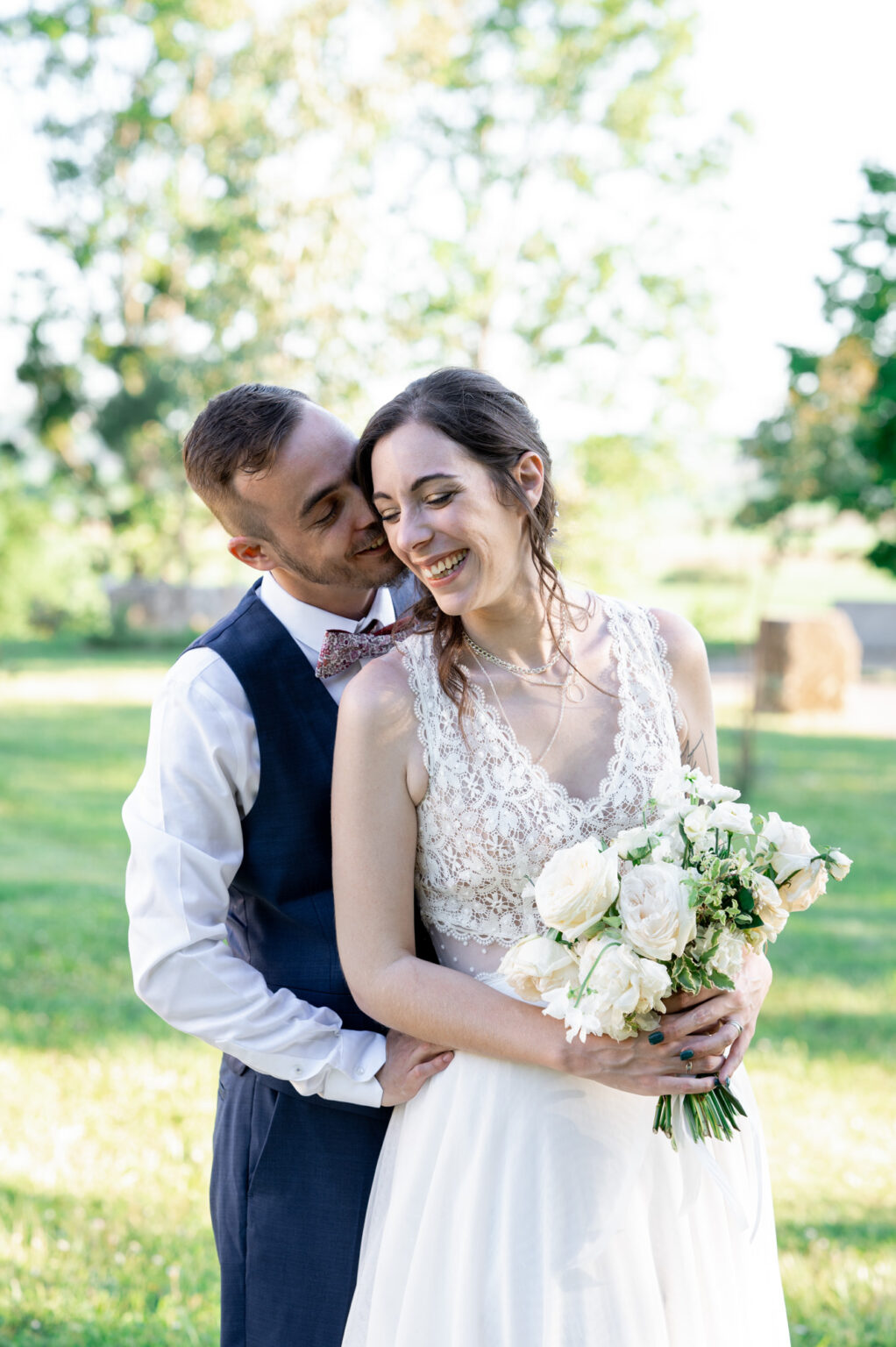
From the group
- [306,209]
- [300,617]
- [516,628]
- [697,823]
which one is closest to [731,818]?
[697,823]

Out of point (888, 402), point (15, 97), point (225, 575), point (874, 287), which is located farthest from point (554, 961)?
point (225, 575)

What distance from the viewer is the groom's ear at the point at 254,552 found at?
8.54 ft

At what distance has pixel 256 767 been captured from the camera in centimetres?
242

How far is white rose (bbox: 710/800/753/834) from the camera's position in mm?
2051

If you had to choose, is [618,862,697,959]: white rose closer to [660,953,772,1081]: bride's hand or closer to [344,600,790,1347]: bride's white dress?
[660,953,772,1081]: bride's hand

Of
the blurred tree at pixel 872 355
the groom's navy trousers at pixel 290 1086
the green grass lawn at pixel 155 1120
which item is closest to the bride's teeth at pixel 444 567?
the groom's navy trousers at pixel 290 1086

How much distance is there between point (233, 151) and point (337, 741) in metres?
24.6

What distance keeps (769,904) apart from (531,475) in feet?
3.07

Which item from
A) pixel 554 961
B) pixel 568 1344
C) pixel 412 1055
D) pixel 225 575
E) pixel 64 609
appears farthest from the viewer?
pixel 225 575

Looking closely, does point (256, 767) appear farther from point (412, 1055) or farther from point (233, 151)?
point (233, 151)

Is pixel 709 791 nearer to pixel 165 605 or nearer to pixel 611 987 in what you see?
pixel 611 987

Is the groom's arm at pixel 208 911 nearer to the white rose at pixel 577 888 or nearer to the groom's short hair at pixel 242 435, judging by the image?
the groom's short hair at pixel 242 435

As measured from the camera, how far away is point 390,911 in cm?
227

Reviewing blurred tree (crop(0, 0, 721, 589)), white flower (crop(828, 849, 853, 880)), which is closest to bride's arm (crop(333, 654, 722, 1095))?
white flower (crop(828, 849, 853, 880))
